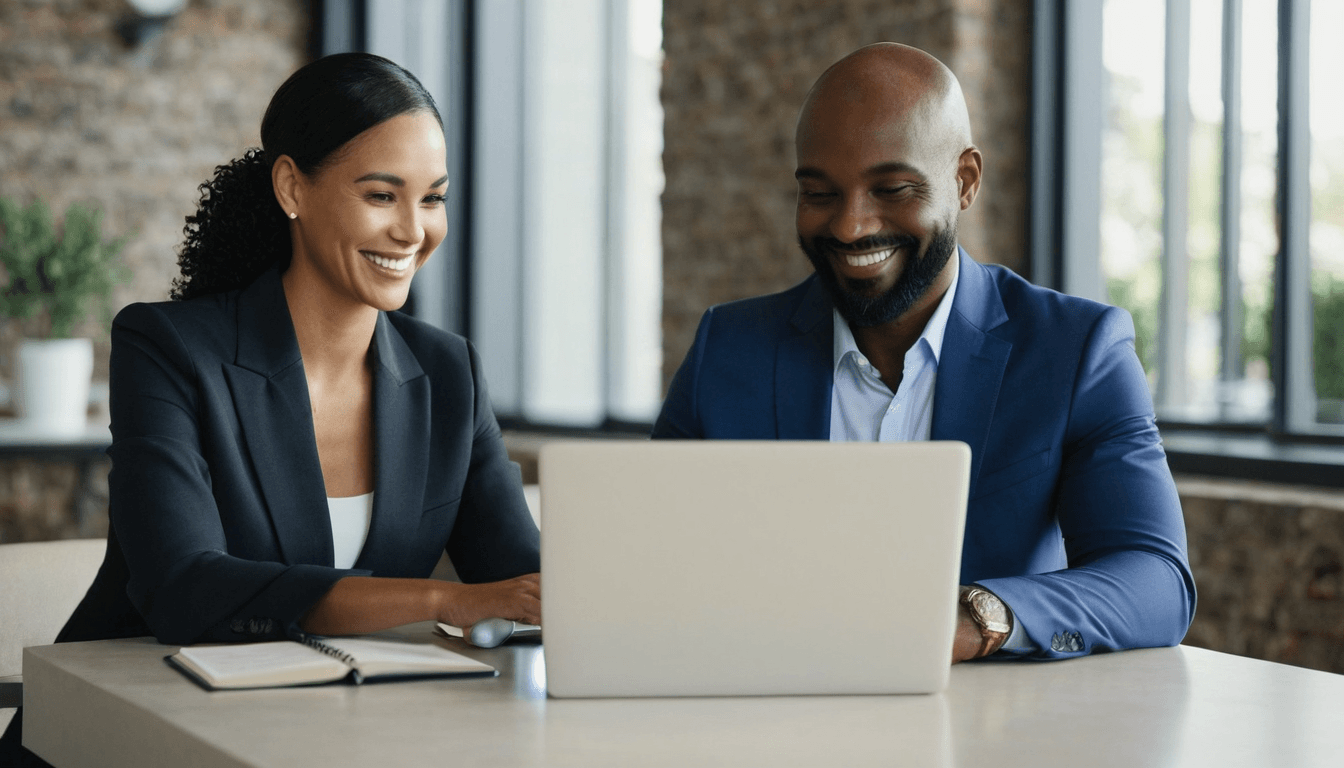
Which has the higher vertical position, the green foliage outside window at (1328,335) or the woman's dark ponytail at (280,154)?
the woman's dark ponytail at (280,154)

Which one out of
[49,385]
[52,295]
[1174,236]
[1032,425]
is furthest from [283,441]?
[52,295]

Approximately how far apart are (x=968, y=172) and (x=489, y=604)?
3.13ft

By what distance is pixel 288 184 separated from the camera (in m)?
1.80

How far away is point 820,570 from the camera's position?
3.53 feet

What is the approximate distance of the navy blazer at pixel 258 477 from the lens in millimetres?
1401

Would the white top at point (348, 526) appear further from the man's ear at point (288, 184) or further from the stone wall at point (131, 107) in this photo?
the stone wall at point (131, 107)

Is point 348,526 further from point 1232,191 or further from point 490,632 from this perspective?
point 1232,191

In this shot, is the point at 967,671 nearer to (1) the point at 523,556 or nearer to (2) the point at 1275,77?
(1) the point at 523,556

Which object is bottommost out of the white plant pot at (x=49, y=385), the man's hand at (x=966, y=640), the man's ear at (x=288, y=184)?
the man's hand at (x=966, y=640)

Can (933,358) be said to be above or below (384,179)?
below

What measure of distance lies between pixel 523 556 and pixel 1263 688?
37.8 inches

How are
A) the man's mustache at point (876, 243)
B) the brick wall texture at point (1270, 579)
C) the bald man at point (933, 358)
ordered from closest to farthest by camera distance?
the bald man at point (933, 358)
the man's mustache at point (876, 243)
the brick wall texture at point (1270, 579)

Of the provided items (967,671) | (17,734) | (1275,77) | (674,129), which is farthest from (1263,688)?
(674,129)

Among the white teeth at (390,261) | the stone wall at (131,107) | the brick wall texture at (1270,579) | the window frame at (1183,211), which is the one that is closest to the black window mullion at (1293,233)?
the window frame at (1183,211)
